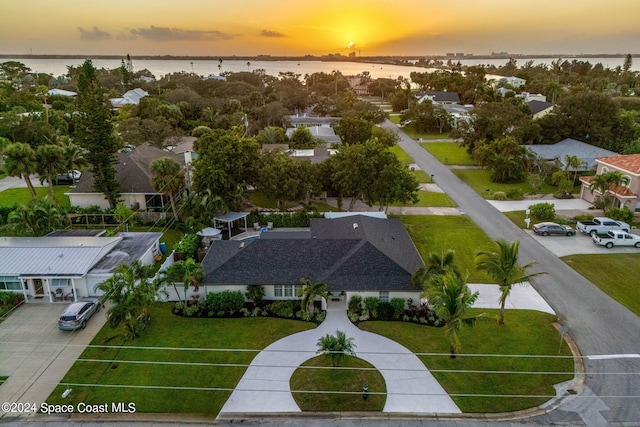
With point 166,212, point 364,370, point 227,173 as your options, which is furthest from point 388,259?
point 166,212

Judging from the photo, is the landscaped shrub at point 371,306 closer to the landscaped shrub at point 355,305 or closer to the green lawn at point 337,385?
the landscaped shrub at point 355,305

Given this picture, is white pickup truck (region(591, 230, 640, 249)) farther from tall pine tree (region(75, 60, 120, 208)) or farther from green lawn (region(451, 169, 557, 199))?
tall pine tree (region(75, 60, 120, 208))

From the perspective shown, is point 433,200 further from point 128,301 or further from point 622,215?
point 128,301

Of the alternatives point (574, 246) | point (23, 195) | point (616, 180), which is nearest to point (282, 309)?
point (574, 246)

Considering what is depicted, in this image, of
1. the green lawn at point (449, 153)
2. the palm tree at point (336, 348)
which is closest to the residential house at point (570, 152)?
the green lawn at point (449, 153)

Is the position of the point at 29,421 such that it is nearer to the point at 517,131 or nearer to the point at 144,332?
the point at 144,332

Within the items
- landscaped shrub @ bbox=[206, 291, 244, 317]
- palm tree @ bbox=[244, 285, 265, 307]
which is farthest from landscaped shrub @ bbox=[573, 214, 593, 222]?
landscaped shrub @ bbox=[206, 291, 244, 317]
